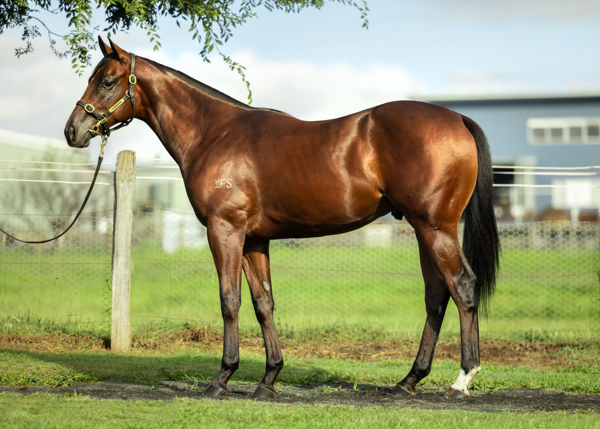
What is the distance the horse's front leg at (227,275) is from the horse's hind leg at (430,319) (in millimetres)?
1323

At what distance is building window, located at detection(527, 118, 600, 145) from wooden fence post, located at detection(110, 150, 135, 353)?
32.9 metres

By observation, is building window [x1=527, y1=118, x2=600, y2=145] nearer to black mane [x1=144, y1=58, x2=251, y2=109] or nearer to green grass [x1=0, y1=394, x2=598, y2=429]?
black mane [x1=144, y1=58, x2=251, y2=109]

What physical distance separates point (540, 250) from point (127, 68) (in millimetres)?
7054

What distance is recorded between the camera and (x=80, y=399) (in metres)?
4.53

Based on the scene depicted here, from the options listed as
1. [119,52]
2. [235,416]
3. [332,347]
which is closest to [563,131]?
[332,347]

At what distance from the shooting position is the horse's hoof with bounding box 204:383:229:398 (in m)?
4.98

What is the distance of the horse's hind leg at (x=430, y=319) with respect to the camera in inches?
206

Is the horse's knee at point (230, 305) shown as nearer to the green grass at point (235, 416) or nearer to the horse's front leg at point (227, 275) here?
the horse's front leg at point (227, 275)

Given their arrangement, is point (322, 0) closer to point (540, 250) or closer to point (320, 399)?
point (320, 399)

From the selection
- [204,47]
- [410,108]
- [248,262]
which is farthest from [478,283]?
[204,47]

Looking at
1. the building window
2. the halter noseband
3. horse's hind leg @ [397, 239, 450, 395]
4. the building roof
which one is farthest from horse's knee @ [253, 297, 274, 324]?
the building window

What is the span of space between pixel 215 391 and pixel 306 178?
1701 mm

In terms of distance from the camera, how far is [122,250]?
7.59 m

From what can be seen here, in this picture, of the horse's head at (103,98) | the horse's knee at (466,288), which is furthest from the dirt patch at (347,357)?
the horse's head at (103,98)
